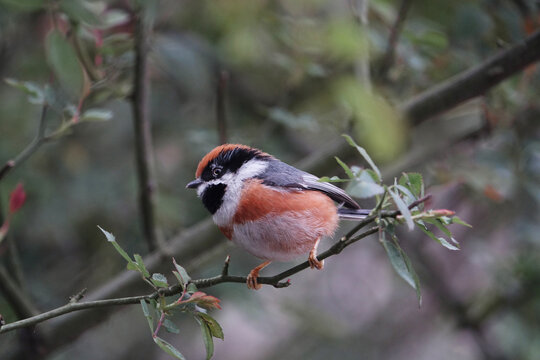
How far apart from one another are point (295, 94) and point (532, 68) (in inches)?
52.2

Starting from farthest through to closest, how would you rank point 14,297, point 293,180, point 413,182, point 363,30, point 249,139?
1. point 249,139
2. point 363,30
3. point 14,297
4. point 293,180
5. point 413,182

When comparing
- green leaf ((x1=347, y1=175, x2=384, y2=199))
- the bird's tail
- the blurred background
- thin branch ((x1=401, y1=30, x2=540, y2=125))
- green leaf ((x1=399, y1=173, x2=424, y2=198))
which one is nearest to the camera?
green leaf ((x1=347, y1=175, x2=384, y2=199))

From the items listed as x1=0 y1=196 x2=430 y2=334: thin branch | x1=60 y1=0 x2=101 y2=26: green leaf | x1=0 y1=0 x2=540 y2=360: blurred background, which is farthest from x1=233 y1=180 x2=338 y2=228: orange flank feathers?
x1=60 y1=0 x2=101 y2=26: green leaf

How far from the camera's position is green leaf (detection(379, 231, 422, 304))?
1142 mm

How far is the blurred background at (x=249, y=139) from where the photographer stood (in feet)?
7.90

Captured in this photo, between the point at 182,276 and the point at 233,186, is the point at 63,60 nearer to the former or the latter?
the point at 233,186

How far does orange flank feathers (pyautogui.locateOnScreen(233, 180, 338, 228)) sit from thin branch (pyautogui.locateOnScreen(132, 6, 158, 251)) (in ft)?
2.65

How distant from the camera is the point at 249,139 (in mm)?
3035

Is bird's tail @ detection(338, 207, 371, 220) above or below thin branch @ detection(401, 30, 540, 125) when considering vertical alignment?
below

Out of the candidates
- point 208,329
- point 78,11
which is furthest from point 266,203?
point 78,11

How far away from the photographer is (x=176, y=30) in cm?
353

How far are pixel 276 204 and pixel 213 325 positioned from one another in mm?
563

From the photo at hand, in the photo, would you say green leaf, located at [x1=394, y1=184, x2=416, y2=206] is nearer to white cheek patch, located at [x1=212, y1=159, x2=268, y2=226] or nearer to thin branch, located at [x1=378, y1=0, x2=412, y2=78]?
white cheek patch, located at [x1=212, y1=159, x2=268, y2=226]

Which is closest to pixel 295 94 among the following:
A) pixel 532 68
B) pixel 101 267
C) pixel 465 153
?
pixel 465 153
